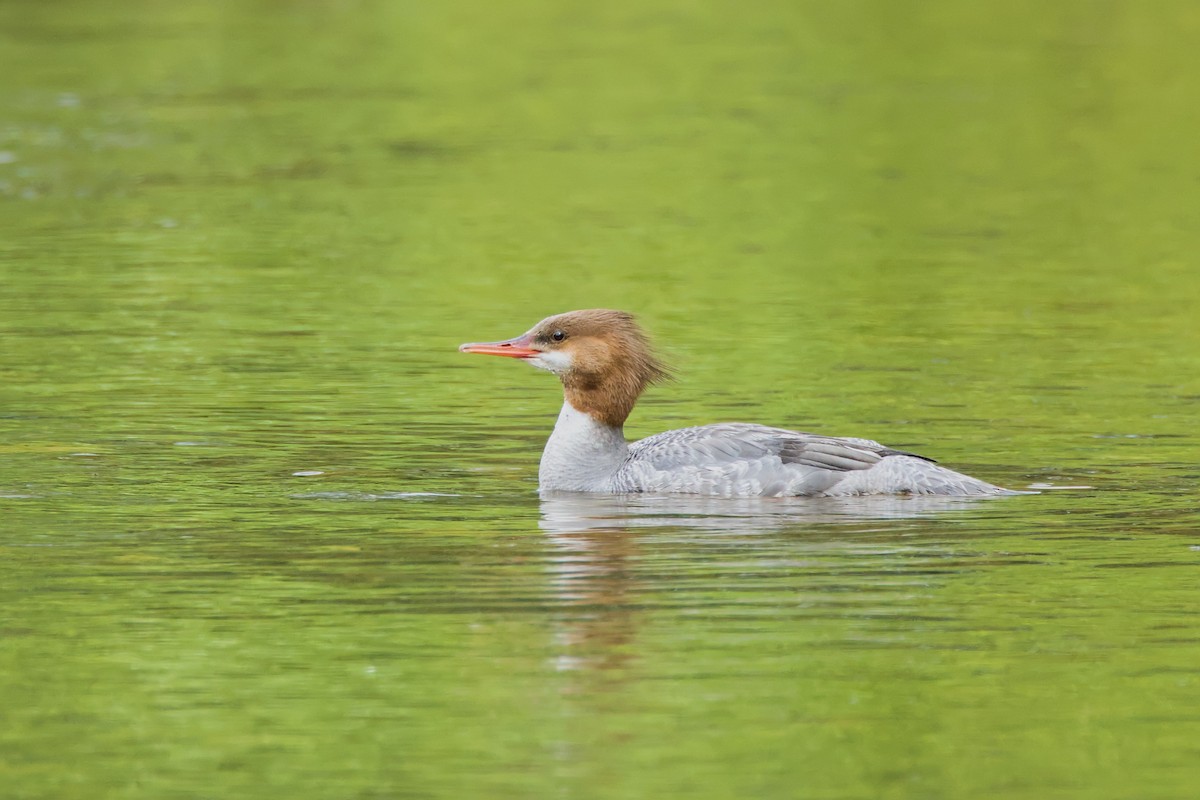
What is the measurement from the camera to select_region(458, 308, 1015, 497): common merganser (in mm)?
11742

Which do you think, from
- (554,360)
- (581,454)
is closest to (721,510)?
(581,454)

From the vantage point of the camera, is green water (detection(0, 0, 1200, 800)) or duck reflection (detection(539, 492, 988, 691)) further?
duck reflection (detection(539, 492, 988, 691))

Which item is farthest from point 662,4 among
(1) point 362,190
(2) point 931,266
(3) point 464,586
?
(3) point 464,586

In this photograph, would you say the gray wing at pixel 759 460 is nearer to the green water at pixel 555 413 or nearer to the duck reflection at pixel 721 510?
the duck reflection at pixel 721 510

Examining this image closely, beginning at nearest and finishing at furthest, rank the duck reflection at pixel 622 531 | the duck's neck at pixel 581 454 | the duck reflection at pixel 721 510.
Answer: the duck reflection at pixel 622 531
the duck reflection at pixel 721 510
the duck's neck at pixel 581 454

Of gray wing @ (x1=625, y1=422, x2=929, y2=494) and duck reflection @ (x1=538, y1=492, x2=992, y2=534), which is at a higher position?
gray wing @ (x1=625, y1=422, x2=929, y2=494)

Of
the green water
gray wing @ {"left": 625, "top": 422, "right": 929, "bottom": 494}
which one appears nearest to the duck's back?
gray wing @ {"left": 625, "top": 422, "right": 929, "bottom": 494}

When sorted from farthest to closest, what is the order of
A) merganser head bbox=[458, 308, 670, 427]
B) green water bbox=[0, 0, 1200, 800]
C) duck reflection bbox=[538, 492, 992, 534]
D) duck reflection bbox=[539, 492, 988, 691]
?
merganser head bbox=[458, 308, 670, 427] < duck reflection bbox=[538, 492, 992, 534] < duck reflection bbox=[539, 492, 988, 691] < green water bbox=[0, 0, 1200, 800]

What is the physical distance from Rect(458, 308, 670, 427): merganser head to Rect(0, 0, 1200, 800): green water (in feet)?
2.30

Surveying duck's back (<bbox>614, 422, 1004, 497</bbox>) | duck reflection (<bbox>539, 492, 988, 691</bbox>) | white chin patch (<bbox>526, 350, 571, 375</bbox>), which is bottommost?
duck reflection (<bbox>539, 492, 988, 691</bbox>)

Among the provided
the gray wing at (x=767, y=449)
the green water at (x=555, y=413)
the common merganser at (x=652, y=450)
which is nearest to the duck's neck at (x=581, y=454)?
the common merganser at (x=652, y=450)

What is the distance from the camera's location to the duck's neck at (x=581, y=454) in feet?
39.8

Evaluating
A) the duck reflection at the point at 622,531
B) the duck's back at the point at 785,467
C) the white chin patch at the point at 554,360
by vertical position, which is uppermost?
the white chin patch at the point at 554,360

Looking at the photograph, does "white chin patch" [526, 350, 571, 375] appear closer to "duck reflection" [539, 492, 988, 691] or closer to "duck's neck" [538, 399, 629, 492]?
"duck's neck" [538, 399, 629, 492]
